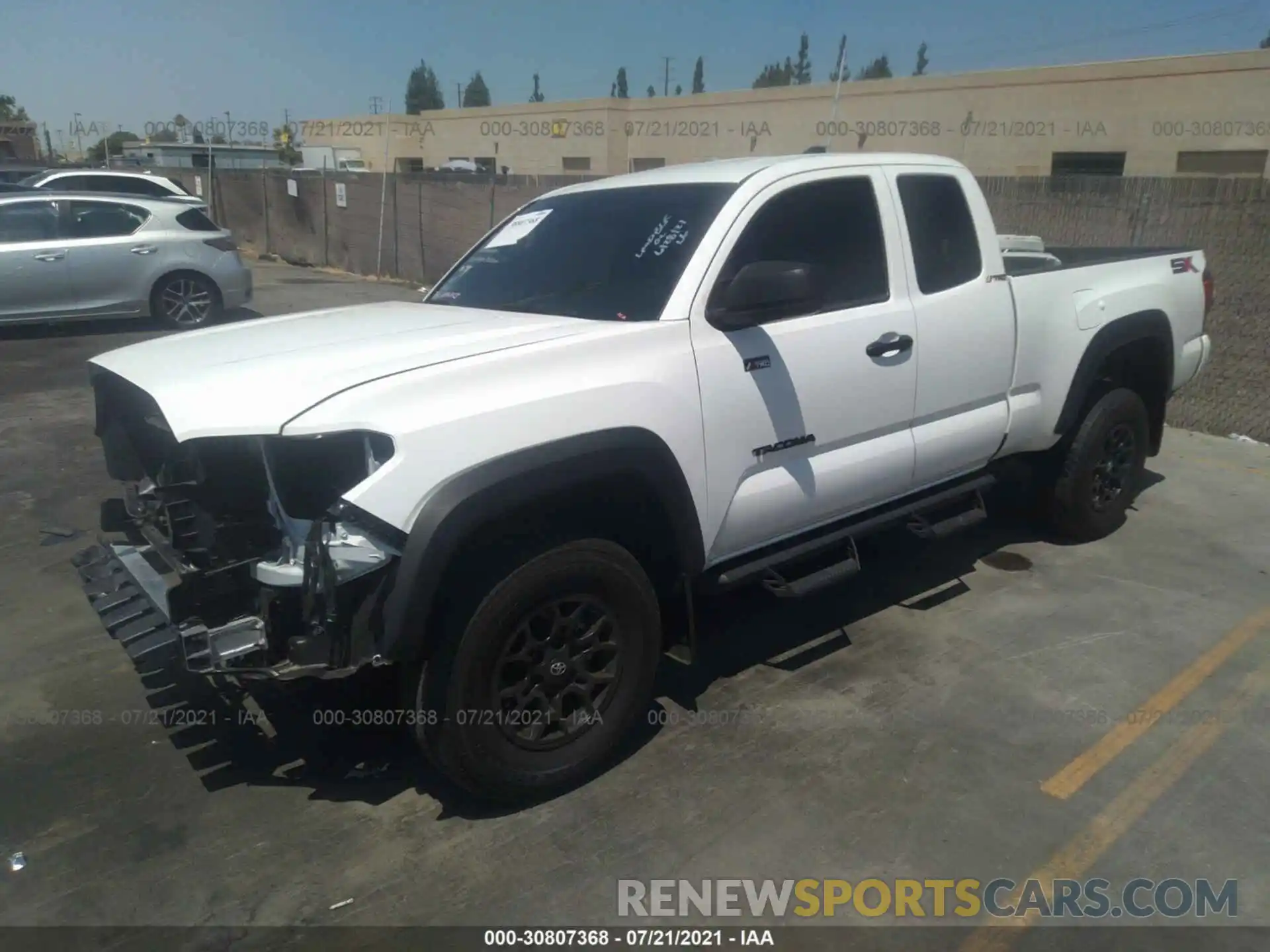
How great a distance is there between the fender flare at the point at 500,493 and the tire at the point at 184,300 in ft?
35.0

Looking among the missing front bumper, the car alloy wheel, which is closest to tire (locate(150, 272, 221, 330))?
the car alloy wheel

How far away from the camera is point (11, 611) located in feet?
15.7

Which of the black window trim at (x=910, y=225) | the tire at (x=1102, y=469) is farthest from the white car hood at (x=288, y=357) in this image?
the tire at (x=1102, y=469)

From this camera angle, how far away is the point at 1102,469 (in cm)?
565

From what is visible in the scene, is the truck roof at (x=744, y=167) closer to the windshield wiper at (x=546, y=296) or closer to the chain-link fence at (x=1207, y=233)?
the windshield wiper at (x=546, y=296)

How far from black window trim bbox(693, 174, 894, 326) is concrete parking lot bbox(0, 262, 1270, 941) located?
1.53 meters

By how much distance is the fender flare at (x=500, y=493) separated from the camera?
280 centimetres

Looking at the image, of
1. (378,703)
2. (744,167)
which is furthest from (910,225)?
(378,703)

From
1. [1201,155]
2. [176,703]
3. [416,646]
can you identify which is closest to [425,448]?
[416,646]

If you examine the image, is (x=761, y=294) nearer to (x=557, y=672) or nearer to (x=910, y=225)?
(x=910, y=225)

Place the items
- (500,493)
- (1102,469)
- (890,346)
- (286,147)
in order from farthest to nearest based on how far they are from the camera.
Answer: (286,147), (1102,469), (890,346), (500,493)

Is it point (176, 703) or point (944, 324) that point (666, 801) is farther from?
point (944, 324)

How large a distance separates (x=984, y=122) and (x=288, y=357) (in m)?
39.4

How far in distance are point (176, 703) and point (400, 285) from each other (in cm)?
1473
